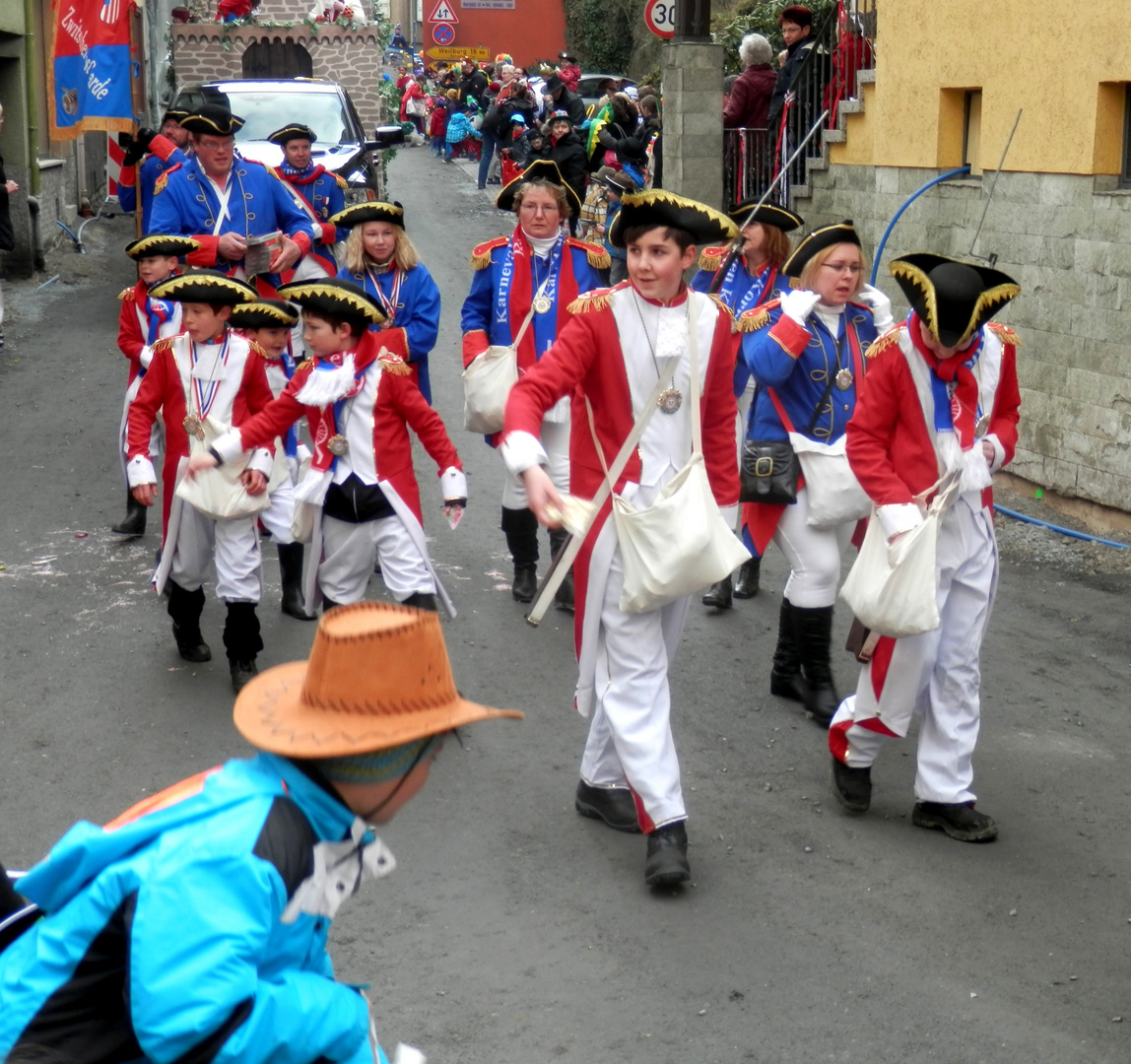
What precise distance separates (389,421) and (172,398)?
1246 millimetres

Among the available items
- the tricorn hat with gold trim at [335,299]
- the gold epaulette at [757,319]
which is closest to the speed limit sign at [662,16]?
the gold epaulette at [757,319]

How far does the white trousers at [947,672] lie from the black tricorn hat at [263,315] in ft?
11.1

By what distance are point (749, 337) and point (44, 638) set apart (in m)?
3.66

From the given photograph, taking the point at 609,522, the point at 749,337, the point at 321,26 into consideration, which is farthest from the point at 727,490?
the point at 321,26

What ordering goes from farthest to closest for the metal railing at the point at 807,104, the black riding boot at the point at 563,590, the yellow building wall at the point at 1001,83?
the metal railing at the point at 807,104, the yellow building wall at the point at 1001,83, the black riding boot at the point at 563,590

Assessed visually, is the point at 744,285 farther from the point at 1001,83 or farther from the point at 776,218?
the point at 1001,83

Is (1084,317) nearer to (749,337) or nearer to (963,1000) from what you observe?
(749,337)

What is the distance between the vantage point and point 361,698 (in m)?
2.26

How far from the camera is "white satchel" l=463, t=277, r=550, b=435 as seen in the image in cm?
752

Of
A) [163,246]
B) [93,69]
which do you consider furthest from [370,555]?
[93,69]

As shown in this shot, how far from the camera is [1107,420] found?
900 cm

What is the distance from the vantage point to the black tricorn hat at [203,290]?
21.5 feet

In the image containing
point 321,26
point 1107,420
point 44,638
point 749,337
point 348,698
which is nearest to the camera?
point 348,698

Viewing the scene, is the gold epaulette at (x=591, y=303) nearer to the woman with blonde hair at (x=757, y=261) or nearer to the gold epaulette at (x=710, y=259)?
the woman with blonde hair at (x=757, y=261)
